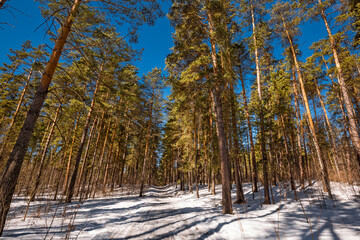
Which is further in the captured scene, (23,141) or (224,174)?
(224,174)

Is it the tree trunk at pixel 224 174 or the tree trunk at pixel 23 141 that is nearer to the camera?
the tree trunk at pixel 23 141

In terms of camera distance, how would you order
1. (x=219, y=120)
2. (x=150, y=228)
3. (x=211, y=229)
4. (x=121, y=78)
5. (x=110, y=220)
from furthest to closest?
(x=121, y=78)
(x=219, y=120)
(x=110, y=220)
(x=150, y=228)
(x=211, y=229)

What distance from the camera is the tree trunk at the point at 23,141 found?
153 inches

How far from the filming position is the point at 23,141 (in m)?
4.21

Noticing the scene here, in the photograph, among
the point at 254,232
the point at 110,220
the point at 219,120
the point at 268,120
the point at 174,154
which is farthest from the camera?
the point at 174,154

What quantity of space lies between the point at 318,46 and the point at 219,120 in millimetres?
10616

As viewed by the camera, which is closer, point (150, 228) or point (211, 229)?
point (211, 229)

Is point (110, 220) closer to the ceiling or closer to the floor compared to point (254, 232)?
closer to the floor

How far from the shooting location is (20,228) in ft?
16.4

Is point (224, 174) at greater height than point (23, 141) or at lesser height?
lesser

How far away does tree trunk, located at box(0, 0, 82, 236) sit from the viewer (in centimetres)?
389

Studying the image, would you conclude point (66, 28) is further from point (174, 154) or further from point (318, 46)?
point (174, 154)

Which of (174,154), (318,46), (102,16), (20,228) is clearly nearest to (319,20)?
(318,46)

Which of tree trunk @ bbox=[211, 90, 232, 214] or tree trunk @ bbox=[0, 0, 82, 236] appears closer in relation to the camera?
tree trunk @ bbox=[0, 0, 82, 236]
